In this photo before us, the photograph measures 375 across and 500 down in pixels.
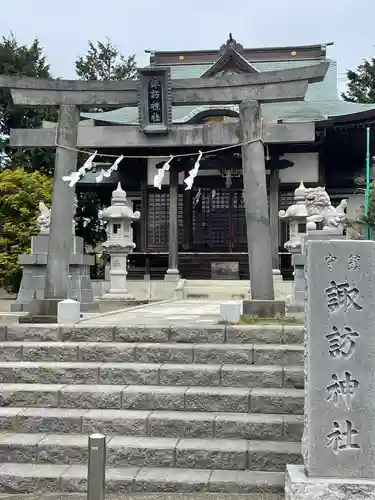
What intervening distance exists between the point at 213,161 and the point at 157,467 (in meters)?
17.0

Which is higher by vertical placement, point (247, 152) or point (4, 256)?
point (247, 152)

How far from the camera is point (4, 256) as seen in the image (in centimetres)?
1995

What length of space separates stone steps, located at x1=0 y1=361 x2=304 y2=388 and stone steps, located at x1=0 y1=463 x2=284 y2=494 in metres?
1.03

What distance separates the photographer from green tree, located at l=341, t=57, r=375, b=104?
34.2 meters

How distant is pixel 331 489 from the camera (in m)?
3.78

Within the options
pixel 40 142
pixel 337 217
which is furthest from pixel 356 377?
pixel 337 217

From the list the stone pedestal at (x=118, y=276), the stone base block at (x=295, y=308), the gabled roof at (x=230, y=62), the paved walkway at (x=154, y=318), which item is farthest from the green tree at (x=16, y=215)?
the stone base block at (x=295, y=308)

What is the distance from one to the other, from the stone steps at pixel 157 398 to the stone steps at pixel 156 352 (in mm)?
404

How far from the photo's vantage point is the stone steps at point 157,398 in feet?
17.6

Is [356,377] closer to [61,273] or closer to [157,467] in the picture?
[157,467]

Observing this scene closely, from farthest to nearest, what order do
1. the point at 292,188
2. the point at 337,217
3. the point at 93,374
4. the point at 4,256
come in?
the point at 292,188 → the point at 4,256 → the point at 337,217 → the point at 93,374

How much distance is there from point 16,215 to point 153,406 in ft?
55.9

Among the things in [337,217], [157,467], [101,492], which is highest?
[337,217]

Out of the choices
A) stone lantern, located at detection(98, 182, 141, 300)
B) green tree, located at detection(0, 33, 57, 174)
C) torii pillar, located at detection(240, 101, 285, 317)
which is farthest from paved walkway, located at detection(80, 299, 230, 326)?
green tree, located at detection(0, 33, 57, 174)
